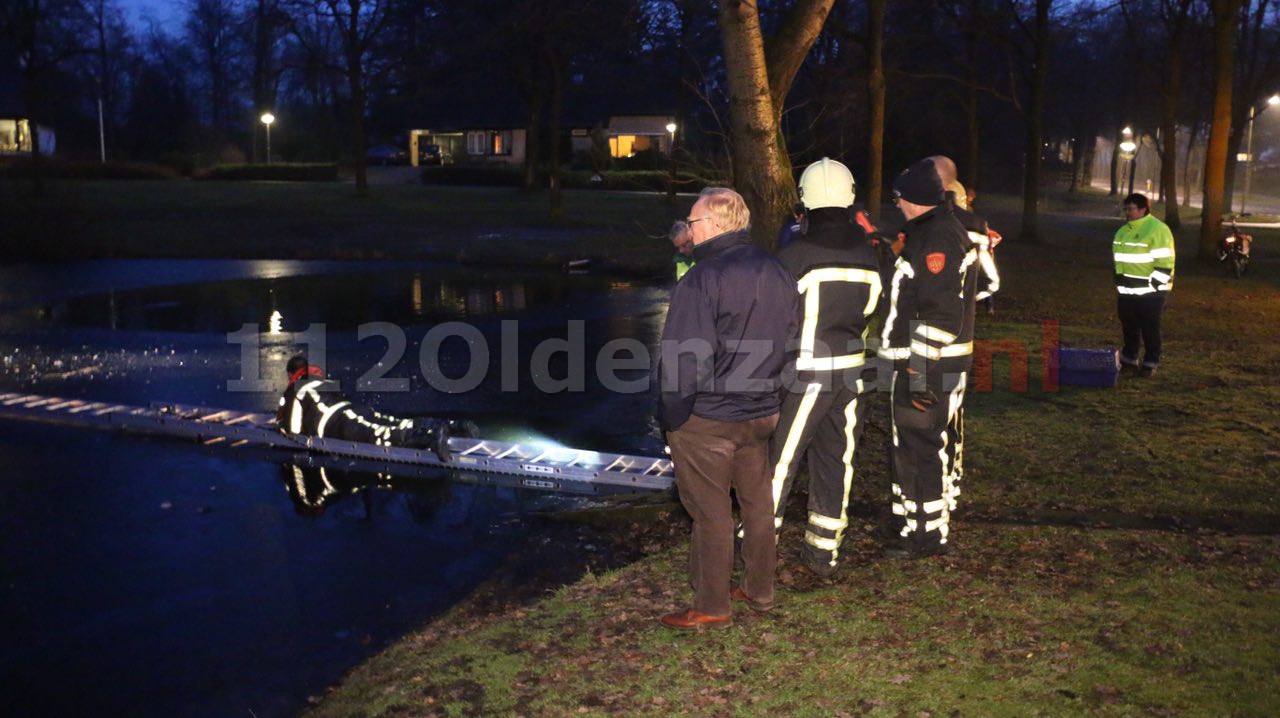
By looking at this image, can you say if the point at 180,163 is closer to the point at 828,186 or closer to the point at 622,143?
the point at 622,143

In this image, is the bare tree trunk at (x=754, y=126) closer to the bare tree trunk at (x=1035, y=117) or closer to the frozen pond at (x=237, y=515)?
the frozen pond at (x=237, y=515)

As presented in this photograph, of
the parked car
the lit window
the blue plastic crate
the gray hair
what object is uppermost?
the lit window

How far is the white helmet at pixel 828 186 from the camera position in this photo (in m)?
5.62

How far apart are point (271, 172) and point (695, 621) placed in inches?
2375

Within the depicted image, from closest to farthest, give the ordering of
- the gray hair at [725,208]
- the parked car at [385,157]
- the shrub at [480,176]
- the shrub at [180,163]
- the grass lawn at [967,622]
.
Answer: the grass lawn at [967,622]
the gray hair at [725,208]
the shrub at [480,176]
the shrub at [180,163]
the parked car at [385,157]

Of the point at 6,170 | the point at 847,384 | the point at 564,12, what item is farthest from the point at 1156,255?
the point at 6,170

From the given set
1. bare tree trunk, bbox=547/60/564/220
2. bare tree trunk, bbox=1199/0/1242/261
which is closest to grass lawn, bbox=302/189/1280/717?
bare tree trunk, bbox=1199/0/1242/261

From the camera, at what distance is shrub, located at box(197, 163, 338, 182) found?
200 feet

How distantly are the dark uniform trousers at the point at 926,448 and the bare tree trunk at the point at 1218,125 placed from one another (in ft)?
78.1

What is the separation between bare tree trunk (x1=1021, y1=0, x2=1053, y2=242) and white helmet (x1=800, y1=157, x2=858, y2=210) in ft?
96.8

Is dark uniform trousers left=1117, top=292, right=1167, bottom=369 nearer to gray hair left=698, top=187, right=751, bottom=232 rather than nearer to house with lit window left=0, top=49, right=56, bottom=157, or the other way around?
gray hair left=698, top=187, right=751, bottom=232

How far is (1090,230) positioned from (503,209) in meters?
22.1

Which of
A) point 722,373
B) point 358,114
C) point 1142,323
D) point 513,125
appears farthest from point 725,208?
point 513,125

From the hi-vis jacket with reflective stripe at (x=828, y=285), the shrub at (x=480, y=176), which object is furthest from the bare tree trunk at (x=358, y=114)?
the hi-vis jacket with reflective stripe at (x=828, y=285)
